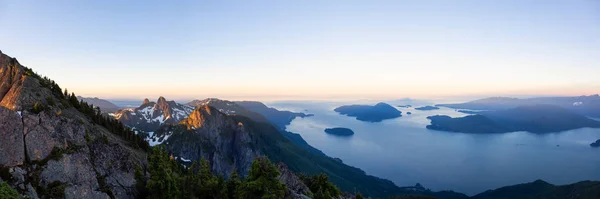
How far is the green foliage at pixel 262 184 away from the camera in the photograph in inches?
1593

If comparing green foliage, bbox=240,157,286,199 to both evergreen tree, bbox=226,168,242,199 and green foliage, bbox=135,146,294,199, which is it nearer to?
green foliage, bbox=135,146,294,199

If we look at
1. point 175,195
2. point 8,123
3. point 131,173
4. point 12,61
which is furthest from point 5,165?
point 12,61

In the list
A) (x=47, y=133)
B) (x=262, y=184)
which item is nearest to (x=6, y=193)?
(x=47, y=133)

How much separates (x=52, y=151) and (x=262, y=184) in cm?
2407

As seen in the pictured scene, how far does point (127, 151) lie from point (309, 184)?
34.6m

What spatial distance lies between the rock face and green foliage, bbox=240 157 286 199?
14.2m

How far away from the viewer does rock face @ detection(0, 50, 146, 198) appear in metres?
29.4

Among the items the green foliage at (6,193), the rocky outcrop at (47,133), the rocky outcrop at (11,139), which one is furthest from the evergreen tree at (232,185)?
the green foliage at (6,193)

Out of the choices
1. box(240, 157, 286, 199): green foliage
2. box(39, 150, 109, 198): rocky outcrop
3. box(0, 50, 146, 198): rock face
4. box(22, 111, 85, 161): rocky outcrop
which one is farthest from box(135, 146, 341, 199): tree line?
box(22, 111, 85, 161): rocky outcrop

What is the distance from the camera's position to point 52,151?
31.5 m

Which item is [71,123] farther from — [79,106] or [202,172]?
[202,172]

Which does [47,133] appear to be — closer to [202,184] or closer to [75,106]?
[75,106]

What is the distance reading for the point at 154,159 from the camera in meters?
38.5

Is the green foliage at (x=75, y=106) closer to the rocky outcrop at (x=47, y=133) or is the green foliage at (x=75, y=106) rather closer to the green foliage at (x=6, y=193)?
the rocky outcrop at (x=47, y=133)
